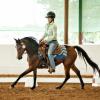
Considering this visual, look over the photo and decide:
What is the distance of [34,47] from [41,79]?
184cm

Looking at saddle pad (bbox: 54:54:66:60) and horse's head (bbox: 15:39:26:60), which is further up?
horse's head (bbox: 15:39:26:60)

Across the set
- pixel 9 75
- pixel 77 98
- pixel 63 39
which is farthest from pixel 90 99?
pixel 63 39

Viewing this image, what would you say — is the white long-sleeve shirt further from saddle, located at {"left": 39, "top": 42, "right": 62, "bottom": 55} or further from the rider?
saddle, located at {"left": 39, "top": 42, "right": 62, "bottom": 55}

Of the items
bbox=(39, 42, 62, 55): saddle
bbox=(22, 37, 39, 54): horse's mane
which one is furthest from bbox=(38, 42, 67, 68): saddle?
bbox=(22, 37, 39, 54): horse's mane

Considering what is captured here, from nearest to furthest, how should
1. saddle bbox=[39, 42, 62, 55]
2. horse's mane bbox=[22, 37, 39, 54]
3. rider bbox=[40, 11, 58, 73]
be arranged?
1. rider bbox=[40, 11, 58, 73]
2. saddle bbox=[39, 42, 62, 55]
3. horse's mane bbox=[22, 37, 39, 54]

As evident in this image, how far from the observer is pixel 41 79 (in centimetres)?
935

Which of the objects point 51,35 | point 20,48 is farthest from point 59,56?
point 20,48

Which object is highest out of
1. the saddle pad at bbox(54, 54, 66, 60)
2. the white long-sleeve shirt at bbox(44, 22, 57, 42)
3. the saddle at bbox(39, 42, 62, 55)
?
the white long-sleeve shirt at bbox(44, 22, 57, 42)

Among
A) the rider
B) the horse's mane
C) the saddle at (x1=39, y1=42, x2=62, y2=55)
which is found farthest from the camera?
the horse's mane

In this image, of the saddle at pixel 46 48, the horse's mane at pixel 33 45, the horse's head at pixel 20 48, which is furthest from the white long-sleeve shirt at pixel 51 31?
the horse's head at pixel 20 48

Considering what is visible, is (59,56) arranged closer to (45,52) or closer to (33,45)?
(45,52)

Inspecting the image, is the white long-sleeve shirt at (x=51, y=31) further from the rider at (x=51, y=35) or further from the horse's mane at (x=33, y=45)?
the horse's mane at (x=33, y=45)

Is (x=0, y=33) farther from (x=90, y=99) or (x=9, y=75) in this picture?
(x=90, y=99)

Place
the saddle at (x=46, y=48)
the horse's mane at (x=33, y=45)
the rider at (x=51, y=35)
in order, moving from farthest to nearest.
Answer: the horse's mane at (x=33, y=45)
the saddle at (x=46, y=48)
the rider at (x=51, y=35)
